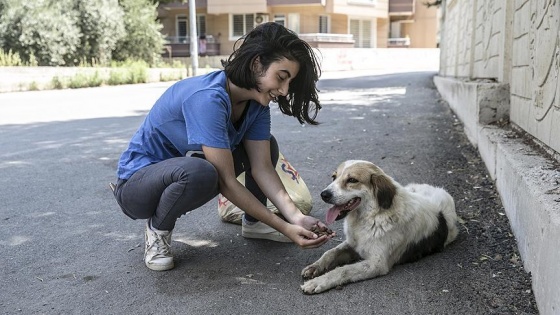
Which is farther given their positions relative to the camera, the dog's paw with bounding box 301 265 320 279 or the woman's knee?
the dog's paw with bounding box 301 265 320 279

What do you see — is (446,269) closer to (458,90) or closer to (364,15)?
(458,90)

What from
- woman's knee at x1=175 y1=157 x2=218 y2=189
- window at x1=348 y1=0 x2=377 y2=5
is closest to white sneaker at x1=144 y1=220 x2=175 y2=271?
woman's knee at x1=175 y1=157 x2=218 y2=189

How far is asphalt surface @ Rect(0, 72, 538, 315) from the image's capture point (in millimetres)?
3023

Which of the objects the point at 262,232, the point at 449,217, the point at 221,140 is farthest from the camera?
the point at 262,232

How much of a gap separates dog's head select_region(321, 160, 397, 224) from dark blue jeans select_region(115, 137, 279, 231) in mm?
744

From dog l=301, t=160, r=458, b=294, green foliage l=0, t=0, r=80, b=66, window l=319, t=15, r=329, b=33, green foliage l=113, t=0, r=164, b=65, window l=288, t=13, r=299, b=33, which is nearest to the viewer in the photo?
dog l=301, t=160, r=458, b=294

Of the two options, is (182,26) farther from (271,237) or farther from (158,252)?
(158,252)

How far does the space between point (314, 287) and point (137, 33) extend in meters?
29.5

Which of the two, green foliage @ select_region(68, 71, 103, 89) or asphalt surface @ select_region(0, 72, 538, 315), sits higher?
green foliage @ select_region(68, 71, 103, 89)

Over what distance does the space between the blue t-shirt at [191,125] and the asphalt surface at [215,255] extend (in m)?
0.74

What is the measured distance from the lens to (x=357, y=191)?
339 cm

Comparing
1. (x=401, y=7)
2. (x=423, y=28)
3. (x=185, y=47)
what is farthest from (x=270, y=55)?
(x=423, y=28)

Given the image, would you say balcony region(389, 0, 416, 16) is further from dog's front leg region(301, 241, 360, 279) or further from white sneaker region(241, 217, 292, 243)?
dog's front leg region(301, 241, 360, 279)

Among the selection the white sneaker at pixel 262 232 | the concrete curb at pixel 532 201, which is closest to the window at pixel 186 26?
the concrete curb at pixel 532 201
